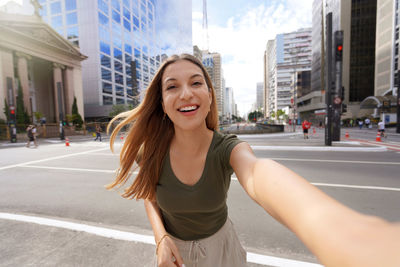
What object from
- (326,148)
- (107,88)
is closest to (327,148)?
(326,148)

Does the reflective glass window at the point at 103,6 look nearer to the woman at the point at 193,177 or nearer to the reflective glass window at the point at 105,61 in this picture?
the reflective glass window at the point at 105,61

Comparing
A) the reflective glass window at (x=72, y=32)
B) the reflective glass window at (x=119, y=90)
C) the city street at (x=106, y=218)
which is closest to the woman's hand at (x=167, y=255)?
the city street at (x=106, y=218)

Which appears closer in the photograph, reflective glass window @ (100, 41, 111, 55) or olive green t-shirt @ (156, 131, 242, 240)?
olive green t-shirt @ (156, 131, 242, 240)

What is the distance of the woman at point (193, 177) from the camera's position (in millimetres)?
892

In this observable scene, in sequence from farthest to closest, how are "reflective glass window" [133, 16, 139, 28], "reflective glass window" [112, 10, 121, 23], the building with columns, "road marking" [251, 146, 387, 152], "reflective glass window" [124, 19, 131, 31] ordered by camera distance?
"reflective glass window" [133, 16, 139, 28] < "reflective glass window" [124, 19, 131, 31] < "reflective glass window" [112, 10, 121, 23] < the building with columns < "road marking" [251, 146, 387, 152]

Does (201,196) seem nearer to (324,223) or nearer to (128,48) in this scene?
(324,223)

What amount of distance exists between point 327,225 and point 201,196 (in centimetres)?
76

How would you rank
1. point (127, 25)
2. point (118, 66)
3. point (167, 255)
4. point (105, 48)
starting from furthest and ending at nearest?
point (127, 25)
point (118, 66)
point (105, 48)
point (167, 255)

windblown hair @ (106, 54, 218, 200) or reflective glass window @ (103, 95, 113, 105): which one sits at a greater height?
reflective glass window @ (103, 95, 113, 105)

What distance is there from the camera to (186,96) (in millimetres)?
1295

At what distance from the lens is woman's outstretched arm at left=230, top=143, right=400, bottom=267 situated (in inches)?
18.0

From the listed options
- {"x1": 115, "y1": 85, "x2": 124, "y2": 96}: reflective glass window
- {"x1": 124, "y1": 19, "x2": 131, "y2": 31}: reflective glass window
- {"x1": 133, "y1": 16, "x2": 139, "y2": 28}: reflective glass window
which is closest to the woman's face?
{"x1": 115, "y1": 85, "x2": 124, "y2": 96}: reflective glass window

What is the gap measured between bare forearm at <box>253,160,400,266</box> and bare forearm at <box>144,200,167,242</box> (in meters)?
0.75

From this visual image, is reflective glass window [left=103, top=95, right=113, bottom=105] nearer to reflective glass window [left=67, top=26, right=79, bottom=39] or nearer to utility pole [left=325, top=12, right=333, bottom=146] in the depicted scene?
reflective glass window [left=67, top=26, right=79, bottom=39]
